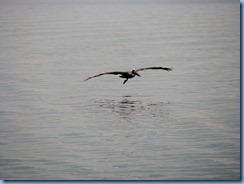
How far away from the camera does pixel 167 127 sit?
45.0 feet

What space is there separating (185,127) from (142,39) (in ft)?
52.2

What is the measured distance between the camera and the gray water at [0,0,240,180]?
11.2 metres

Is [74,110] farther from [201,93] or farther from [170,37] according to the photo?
[170,37]

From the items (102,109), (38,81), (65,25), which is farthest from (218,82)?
(65,25)

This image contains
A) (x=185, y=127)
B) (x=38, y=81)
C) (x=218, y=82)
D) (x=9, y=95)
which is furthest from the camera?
(x=38, y=81)

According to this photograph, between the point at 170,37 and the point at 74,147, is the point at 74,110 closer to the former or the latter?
the point at 74,147

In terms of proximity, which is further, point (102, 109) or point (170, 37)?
point (170, 37)

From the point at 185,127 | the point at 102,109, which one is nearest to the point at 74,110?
the point at 102,109

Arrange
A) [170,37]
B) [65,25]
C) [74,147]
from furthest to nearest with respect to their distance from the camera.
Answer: [65,25], [170,37], [74,147]

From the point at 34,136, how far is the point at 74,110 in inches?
98.2

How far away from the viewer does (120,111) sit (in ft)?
49.1

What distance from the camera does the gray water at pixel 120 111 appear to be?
11195 millimetres

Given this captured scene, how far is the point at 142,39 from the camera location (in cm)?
2923

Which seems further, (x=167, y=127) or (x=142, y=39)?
(x=142, y=39)
